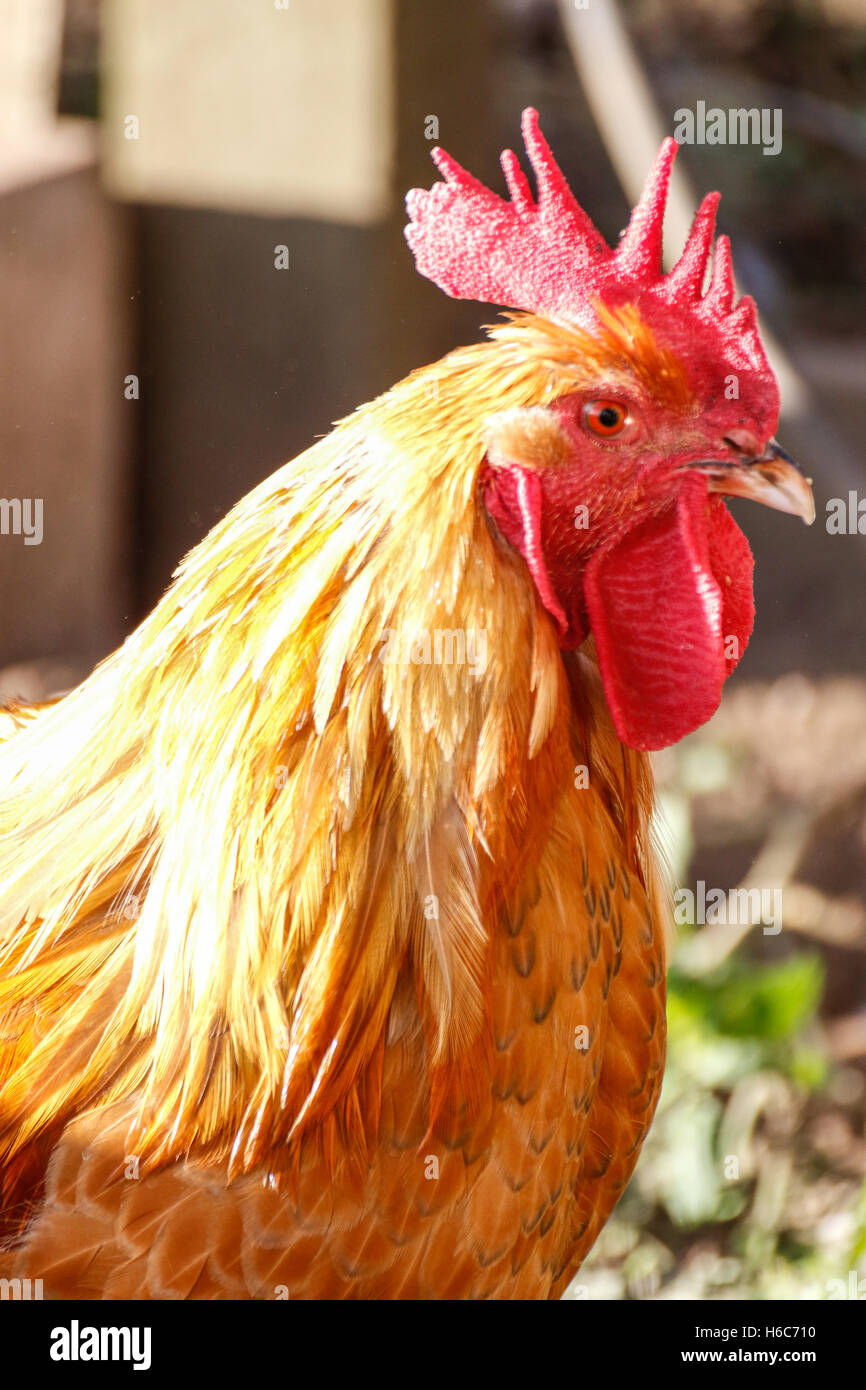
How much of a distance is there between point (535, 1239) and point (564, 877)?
492 mm

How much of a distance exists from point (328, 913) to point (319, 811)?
0.13 metres

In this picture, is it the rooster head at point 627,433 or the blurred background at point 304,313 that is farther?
the blurred background at point 304,313

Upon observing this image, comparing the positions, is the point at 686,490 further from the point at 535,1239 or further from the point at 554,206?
the point at 535,1239

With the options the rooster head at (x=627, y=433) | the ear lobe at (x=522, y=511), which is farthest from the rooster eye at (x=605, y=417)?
the ear lobe at (x=522, y=511)

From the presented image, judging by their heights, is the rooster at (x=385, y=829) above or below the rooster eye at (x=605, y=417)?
below

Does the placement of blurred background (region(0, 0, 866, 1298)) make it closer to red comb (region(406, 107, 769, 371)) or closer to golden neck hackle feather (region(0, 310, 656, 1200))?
red comb (region(406, 107, 769, 371))

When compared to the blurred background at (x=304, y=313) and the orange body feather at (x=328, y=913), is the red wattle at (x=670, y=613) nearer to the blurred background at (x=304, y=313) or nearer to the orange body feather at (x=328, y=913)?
the orange body feather at (x=328, y=913)

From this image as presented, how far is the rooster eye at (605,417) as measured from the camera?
1.40 meters

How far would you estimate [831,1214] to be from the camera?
9.45 feet

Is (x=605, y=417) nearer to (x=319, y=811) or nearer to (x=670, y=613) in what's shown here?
(x=670, y=613)

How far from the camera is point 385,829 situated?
1398 millimetres

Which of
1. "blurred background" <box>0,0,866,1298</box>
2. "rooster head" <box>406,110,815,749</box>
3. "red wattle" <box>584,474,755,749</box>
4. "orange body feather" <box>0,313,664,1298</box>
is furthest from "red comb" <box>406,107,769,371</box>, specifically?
"blurred background" <box>0,0,866,1298</box>

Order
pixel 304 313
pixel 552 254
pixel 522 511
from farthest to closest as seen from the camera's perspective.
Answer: pixel 304 313, pixel 552 254, pixel 522 511

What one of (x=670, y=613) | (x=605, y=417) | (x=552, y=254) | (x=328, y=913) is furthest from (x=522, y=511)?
(x=328, y=913)
